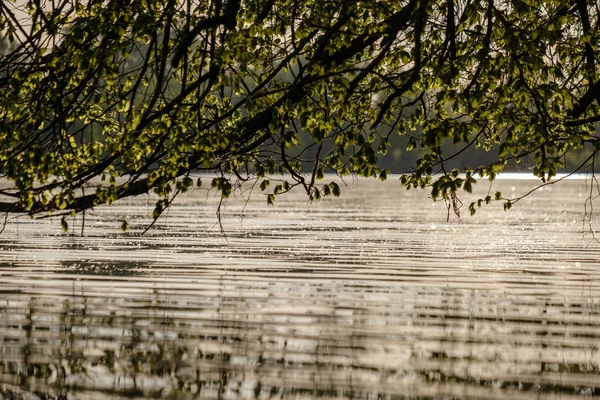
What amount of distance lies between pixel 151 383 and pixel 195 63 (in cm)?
702

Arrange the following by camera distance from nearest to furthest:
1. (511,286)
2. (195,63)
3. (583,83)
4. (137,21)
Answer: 1. (137,21)
2. (195,63)
3. (583,83)
4. (511,286)

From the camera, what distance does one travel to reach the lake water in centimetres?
1307

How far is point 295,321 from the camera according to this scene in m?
18.5

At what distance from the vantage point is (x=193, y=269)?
28438 millimetres

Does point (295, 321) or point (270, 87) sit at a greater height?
point (270, 87)

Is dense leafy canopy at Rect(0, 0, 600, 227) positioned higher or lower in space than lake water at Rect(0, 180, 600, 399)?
higher

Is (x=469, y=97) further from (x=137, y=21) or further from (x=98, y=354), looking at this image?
(x=98, y=354)

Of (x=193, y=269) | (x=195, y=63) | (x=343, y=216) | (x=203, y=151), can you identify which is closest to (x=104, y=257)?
(x=193, y=269)

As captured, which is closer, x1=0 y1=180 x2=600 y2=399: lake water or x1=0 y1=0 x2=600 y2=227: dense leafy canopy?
x1=0 y1=180 x2=600 y2=399: lake water

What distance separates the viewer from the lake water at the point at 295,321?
13070 millimetres

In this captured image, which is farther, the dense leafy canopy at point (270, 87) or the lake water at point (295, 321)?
the dense leafy canopy at point (270, 87)

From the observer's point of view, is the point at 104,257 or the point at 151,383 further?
the point at 104,257

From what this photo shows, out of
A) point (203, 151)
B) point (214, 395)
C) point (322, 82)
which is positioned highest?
A: point (322, 82)

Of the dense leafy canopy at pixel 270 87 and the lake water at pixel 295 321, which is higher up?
the dense leafy canopy at pixel 270 87
